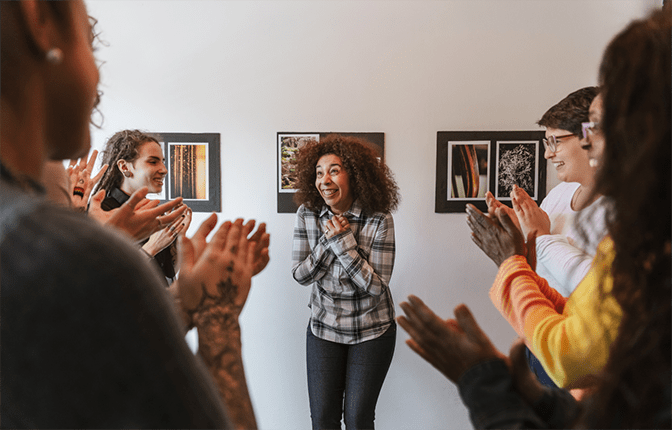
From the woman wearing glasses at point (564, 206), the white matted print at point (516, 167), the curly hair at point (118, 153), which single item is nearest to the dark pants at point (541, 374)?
the woman wearing glasses at point (564, 206)

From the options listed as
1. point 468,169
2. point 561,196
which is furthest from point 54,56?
point 468,169

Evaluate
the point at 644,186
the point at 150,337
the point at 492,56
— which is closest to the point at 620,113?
the point at 644,186

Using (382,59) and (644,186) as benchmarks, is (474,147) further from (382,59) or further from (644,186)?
(644,186)

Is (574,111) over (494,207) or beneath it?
over

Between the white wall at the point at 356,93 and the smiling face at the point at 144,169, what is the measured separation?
0.50 m

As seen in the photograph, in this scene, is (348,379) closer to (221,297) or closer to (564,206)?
(564,206)

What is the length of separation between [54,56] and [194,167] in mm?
2535

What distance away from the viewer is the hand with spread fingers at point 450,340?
72cm

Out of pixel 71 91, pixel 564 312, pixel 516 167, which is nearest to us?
pixel 71 91

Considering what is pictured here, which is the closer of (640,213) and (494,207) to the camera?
(640,213)

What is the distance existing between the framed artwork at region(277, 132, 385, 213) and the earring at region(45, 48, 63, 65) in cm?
235

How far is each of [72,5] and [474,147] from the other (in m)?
2.62

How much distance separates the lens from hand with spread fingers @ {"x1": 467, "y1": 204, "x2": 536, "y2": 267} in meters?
1.17

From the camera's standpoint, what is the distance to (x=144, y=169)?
243 centimetres
